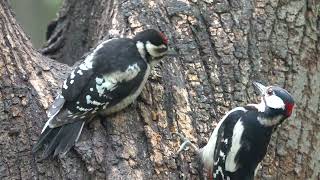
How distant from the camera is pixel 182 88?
15.5 ft

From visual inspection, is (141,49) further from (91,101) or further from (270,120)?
(270,120)

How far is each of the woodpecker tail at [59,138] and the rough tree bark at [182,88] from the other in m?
0.05

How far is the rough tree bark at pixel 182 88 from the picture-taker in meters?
4.28

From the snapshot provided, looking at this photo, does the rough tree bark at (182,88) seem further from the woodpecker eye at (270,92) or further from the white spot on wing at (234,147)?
the woodpecker eye at (270,92)

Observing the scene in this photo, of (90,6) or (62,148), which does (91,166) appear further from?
(90,6)

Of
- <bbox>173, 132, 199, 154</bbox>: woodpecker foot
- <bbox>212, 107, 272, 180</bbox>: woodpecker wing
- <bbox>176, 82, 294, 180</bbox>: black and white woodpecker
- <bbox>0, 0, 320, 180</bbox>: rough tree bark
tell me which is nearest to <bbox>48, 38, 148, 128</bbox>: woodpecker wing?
<bbox>0, 0, 320, 180</bbox>: rough tree bark

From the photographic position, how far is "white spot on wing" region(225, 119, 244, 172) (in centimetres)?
452

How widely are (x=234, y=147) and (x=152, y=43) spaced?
2.92 feet

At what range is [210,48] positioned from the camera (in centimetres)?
493

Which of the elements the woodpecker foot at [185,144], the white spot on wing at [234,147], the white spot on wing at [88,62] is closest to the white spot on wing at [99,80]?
the white spot on wing at [88,62]

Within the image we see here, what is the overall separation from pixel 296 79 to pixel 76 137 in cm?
166

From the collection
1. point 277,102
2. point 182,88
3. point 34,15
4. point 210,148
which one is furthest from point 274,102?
point 34,15

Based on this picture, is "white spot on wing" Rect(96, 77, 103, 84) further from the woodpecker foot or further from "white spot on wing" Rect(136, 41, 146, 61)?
the woodpecker foot

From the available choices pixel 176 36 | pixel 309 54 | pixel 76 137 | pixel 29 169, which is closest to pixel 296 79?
pixel 309 54
